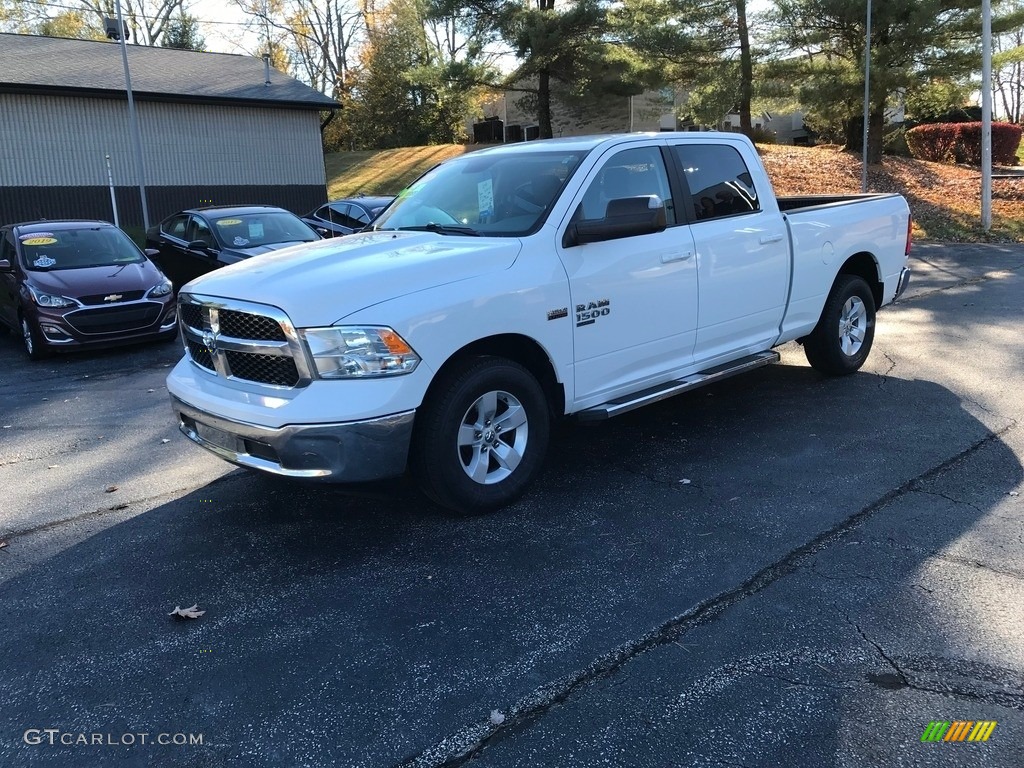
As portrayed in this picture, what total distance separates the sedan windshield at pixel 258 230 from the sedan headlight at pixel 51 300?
2795 mm

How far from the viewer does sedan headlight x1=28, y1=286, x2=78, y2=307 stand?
948cm

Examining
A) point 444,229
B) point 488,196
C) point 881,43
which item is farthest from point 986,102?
point 444,229

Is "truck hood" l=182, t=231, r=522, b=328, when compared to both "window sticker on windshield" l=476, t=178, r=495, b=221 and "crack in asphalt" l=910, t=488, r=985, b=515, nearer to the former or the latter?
"window sticker on windshield" l=476, t=178, r=495, b=221

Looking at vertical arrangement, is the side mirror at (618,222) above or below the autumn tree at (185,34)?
below

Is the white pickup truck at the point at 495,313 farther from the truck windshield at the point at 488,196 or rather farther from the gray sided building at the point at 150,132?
the gray sided building at the point at 150,132

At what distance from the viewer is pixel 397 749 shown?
277 centimetres

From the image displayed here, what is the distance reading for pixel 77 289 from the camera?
31.6ft

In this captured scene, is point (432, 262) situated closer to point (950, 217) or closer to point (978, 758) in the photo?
point (978, 758)

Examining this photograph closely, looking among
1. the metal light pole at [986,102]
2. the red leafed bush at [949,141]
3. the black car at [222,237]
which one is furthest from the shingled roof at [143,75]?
the red leafed bush at [949,141]

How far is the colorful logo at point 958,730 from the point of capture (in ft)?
8.94

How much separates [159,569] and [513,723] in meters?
2.19

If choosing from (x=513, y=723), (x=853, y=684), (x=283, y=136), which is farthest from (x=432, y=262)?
(x=283, y=136)

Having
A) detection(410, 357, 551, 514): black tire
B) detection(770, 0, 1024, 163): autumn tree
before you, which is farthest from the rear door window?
detection(770, 0, 1024, 163): autumn tree

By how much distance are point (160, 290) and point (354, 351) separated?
7162mm
